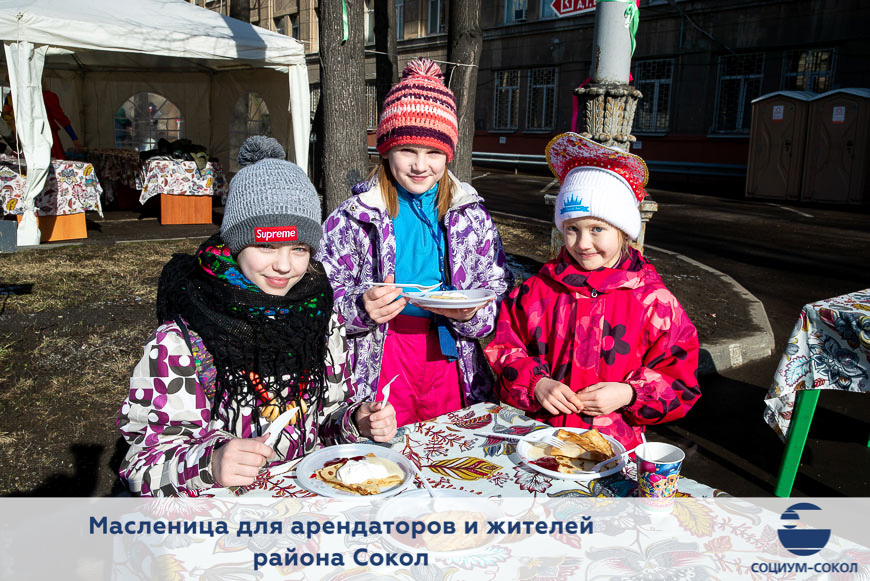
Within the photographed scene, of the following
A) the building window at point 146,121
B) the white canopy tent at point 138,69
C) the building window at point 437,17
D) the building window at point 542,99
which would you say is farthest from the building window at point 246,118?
the building window at point 437,17

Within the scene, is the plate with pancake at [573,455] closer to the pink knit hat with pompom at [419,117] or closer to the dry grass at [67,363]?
the pink knit hat with pompom at [419,117]

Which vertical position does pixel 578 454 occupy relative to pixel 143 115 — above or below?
below

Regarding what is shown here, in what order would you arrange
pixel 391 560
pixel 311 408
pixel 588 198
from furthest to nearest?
pixel 588 198, pixel 311 408, pixel 391 560

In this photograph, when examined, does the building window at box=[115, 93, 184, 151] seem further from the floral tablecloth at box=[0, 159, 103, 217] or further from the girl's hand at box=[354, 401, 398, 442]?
the girl's hand at box=[354, 401, 398, 442]

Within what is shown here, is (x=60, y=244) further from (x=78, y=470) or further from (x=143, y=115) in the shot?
(x=143, y=115)

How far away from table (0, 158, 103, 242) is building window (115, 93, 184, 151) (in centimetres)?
589

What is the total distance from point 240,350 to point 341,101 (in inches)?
229

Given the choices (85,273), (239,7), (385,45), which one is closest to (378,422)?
(85,273)

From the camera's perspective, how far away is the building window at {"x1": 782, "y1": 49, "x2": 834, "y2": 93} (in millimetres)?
19156

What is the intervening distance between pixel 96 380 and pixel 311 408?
3.32 meters

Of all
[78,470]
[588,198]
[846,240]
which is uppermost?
[588,198]

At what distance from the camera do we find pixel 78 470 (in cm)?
360

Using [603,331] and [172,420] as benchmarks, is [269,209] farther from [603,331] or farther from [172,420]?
[603,331]

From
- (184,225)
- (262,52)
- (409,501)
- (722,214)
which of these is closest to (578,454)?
(409,501)
